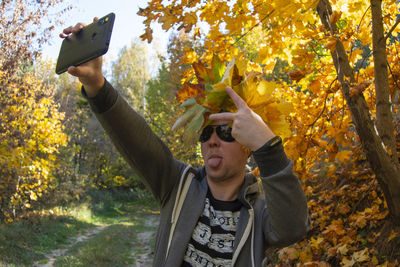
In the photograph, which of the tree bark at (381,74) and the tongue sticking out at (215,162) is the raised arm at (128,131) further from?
the tree bark at (381,74)

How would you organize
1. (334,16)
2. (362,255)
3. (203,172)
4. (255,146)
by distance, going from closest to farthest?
(255,146) < (203,172) < (334,16) < (362,255)

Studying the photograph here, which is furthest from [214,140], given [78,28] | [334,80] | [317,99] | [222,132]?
[317,99]

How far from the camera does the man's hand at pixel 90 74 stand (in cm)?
127

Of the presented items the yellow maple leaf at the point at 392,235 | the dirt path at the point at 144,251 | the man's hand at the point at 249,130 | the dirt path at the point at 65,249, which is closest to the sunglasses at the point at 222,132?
the man's hand at the point at 249,130

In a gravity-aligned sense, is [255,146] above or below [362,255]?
above

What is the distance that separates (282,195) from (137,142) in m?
0.64

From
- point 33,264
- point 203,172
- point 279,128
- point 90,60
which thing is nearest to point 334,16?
point 279,128

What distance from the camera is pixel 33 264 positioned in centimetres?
636

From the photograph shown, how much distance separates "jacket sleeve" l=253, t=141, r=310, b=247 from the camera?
47.8 inches

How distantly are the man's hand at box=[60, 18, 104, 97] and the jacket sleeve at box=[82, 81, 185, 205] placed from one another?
3cm

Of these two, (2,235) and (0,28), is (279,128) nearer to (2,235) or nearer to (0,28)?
(0,28)

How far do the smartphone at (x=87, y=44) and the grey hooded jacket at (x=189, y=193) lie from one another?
15cm

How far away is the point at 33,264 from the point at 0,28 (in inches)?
172

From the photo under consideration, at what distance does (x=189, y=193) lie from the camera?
158cm
